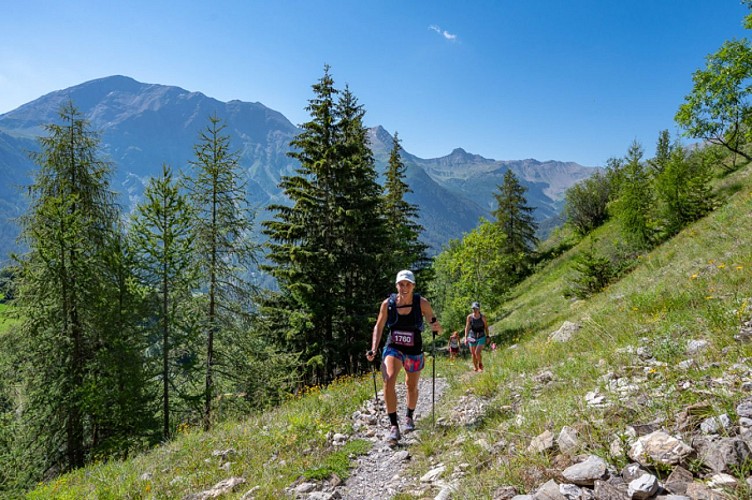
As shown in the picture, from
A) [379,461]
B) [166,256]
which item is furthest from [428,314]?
[166,256]

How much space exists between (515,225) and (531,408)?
1628 inches

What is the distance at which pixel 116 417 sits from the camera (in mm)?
14438

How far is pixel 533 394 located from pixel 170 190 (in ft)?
48.4

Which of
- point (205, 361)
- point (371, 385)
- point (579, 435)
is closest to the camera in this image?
point (579, 435)

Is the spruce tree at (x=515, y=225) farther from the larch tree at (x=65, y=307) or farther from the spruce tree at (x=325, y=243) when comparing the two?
the larch tree at (x=65, y=307)

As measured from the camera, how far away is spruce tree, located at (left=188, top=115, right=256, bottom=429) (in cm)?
1553

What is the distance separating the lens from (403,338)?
19.1ft

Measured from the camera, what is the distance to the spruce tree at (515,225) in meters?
42.3

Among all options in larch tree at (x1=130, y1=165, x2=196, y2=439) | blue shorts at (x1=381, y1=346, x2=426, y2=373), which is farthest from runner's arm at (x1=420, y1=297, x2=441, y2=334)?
larch tree at (x1=130, y1=165, x2=196, y2=439)

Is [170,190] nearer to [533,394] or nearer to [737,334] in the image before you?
[533,394]

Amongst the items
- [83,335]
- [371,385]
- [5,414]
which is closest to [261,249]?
[83,335]

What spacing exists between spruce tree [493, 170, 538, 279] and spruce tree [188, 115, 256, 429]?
3264 cm

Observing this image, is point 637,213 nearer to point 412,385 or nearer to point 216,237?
point 412,385

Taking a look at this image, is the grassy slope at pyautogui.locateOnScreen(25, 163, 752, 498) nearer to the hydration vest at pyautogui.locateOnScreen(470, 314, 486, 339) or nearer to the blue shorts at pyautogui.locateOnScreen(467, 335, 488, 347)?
the blue shorts at pyautogui.locateOnScreen(467, 335, 488, 347)
